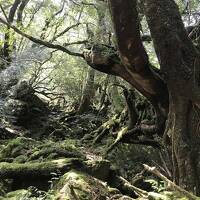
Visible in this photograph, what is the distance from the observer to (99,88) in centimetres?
1706

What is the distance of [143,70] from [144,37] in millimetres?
3588

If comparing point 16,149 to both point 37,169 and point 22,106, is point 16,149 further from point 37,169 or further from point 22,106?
point 22,106

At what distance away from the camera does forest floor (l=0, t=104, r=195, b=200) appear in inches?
220

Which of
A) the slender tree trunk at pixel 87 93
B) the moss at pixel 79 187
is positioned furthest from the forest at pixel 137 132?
the slender tree trunk at pixel 87 93

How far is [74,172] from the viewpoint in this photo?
645 cm

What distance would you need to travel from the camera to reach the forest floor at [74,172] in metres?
5.59

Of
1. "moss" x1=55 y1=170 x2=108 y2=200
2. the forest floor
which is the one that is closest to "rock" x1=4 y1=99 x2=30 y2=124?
the forest floor

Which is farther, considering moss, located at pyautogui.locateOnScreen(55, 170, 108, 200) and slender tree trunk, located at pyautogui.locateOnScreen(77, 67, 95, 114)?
slender tree trunk, located at pyautogui.locateOnScreen(77, 67, 95, 114)

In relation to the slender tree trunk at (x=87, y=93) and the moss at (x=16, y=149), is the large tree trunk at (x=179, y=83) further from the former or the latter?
the slender tree trunk at (x=87, y=93)

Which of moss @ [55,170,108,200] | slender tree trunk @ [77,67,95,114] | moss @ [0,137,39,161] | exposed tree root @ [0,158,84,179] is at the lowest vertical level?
moss @ [55,170,108,200]

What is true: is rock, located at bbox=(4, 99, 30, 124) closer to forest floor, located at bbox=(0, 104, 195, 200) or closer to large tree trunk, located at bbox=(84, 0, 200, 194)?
forest floor, located at bbox=(0, 104, 195, 200)

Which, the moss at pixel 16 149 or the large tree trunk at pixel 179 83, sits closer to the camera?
the large tree trunk at pixel 179 83

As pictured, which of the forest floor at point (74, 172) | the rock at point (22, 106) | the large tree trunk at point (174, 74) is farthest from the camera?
the rock at point (22, 106)

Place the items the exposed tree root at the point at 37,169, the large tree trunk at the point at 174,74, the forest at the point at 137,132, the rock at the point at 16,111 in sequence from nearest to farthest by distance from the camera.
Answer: the forest at the point at 137,132 < the large tree trunk at the point at 174,74 < the exposed tree root at the point at 37,169 < the rock at the point at 16,111
